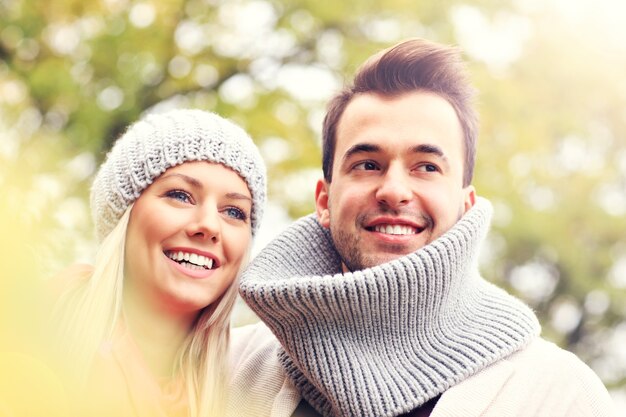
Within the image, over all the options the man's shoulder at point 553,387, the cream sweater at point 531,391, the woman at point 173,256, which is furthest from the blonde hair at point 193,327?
the man's shoulder at point 553,387

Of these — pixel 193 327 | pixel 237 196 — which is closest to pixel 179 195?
pixel 237 196

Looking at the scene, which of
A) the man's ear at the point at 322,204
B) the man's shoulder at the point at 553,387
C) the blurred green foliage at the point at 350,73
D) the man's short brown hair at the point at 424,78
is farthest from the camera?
the blurred green foliage at the point at 350,73

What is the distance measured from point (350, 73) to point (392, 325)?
4192 mm

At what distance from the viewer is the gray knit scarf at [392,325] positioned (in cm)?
198

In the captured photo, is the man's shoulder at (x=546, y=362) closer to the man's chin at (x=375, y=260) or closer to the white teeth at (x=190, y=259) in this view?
the man's chin at (x=375, y=260)

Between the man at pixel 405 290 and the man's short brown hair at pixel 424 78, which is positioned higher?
the man's short brown hair at pixel 424 78

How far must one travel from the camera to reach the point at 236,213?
234cm

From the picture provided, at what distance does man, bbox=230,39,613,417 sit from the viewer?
1943mm

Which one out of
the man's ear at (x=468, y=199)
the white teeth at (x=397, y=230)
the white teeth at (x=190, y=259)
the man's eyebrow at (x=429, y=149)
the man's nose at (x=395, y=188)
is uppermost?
the man's eyebrow at (x=429, y=149)

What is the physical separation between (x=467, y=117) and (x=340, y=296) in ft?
2.52

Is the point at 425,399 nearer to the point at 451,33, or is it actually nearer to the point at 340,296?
the point at 340,296

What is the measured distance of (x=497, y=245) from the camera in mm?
8578

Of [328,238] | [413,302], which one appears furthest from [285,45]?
[413,302]

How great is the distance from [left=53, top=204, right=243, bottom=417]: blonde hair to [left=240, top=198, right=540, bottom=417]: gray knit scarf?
0.27 meters
